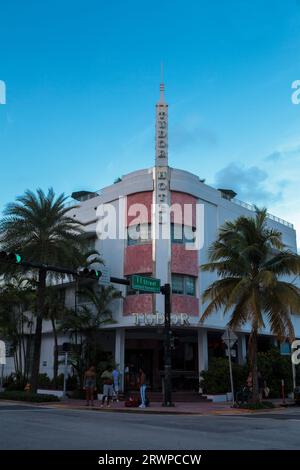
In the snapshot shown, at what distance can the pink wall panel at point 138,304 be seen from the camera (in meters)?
31.9

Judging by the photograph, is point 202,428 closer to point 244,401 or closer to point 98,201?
point 244,401

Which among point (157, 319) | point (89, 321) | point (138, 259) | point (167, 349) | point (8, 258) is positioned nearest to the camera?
point (8, 258)

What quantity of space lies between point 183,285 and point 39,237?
942 centimetres

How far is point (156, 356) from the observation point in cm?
3759

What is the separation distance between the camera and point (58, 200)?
29.8 metres

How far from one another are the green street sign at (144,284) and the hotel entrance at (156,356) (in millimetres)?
12159

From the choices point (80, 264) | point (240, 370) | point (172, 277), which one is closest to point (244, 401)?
point (240, 370)

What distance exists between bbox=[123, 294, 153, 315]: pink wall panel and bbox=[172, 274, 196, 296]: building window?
1.67 m

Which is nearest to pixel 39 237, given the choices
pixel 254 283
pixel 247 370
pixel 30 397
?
pixel 30 397

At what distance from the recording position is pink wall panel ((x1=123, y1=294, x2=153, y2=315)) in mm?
31938

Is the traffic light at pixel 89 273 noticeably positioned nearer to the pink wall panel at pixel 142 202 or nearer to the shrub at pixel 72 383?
the pink wall panel at pixel 142 202

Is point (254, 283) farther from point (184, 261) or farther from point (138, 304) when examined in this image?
point (138, 304)

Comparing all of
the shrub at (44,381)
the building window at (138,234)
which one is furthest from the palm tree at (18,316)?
the building window at (138,234)

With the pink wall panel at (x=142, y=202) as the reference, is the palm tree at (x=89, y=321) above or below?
below
